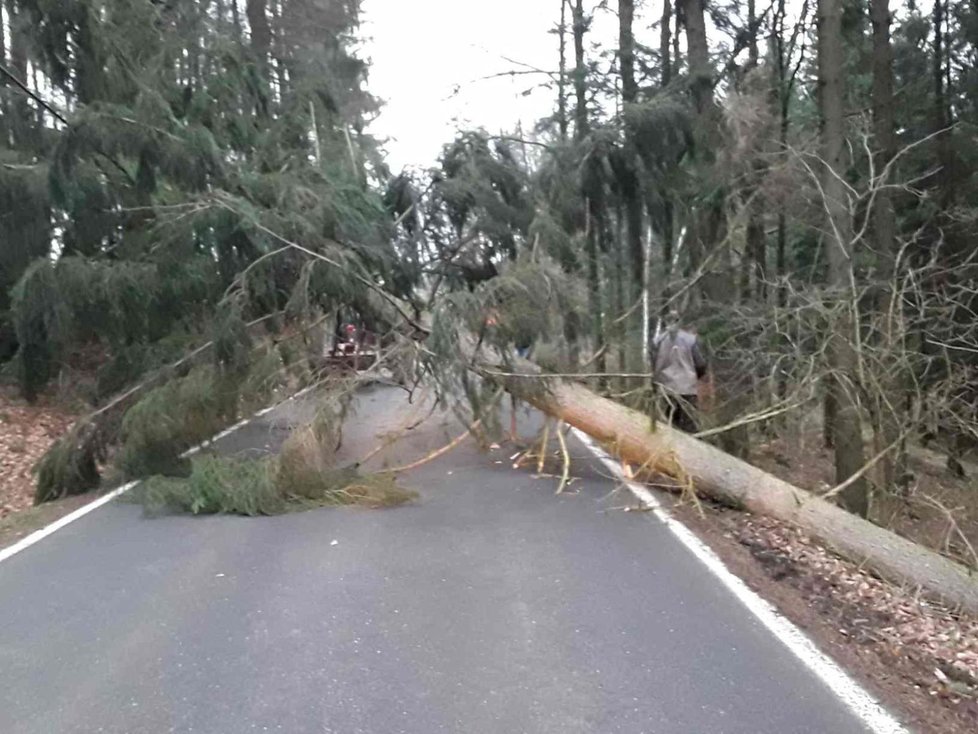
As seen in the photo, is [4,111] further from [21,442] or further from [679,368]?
[679,368]

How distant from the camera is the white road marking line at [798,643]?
192 inches

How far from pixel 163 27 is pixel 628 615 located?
1341 cm

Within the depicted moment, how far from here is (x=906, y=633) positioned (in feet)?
20.6

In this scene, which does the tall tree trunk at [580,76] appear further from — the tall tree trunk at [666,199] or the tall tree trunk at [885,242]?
the tall tree trunk at [885,242]

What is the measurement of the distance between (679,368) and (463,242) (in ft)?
12.9

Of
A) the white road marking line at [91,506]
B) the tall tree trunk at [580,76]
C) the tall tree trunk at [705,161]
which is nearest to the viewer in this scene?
the white road marking line at [91,506]

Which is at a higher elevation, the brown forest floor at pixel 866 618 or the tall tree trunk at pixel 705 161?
the tall tree trunk at pixel 705 161

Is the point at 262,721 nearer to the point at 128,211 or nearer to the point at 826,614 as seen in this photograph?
the point at 826,614

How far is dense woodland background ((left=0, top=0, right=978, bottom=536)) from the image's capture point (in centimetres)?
1082

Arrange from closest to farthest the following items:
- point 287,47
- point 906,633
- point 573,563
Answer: point 906,633, point 573,563, point 287,47

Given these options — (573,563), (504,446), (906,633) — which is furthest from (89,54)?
(906,633)

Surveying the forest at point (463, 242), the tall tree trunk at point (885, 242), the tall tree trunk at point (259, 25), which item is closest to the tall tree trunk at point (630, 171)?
the forest at point (463, 242)

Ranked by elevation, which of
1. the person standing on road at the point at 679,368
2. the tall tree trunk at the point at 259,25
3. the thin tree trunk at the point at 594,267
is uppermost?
the tall tree trunk at the point at 259,25

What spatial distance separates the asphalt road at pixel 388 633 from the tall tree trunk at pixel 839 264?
8.98 feet
